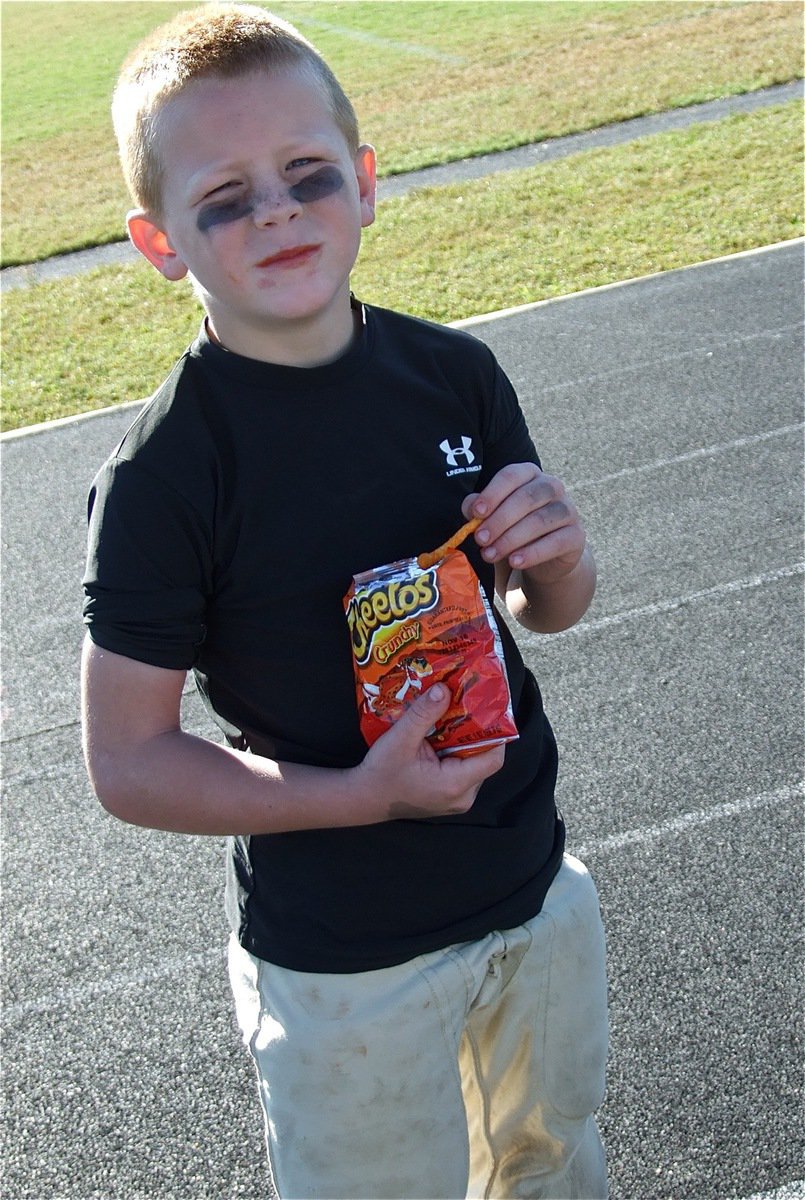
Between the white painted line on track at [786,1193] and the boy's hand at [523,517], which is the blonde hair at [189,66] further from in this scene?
the white painted line on track at [786,1193]

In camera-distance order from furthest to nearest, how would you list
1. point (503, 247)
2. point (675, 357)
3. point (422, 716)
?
point (503, 247)
point (675, 357)
point (422, 716)

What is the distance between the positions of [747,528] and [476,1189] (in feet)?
11.5

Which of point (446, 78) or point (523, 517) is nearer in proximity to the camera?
point (523, 517)

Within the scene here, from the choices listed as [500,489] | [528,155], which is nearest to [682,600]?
[500,489]

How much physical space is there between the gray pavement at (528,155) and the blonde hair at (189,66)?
10.2 m

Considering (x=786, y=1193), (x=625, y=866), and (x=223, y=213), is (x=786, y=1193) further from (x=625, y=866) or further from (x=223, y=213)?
(x=223, y=213)

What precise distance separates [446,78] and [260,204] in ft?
56.2

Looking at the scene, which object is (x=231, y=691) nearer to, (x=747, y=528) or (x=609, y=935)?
(x=609, y=935)

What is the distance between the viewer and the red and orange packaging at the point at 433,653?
1.63 metres

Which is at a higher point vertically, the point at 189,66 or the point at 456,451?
the point at 189,66

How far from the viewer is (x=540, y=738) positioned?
1.99 m

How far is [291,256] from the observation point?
169 cm

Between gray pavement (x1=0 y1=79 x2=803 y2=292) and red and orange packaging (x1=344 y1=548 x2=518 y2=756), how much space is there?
10.6m

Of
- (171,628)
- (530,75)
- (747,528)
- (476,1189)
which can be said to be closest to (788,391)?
(747,528)
